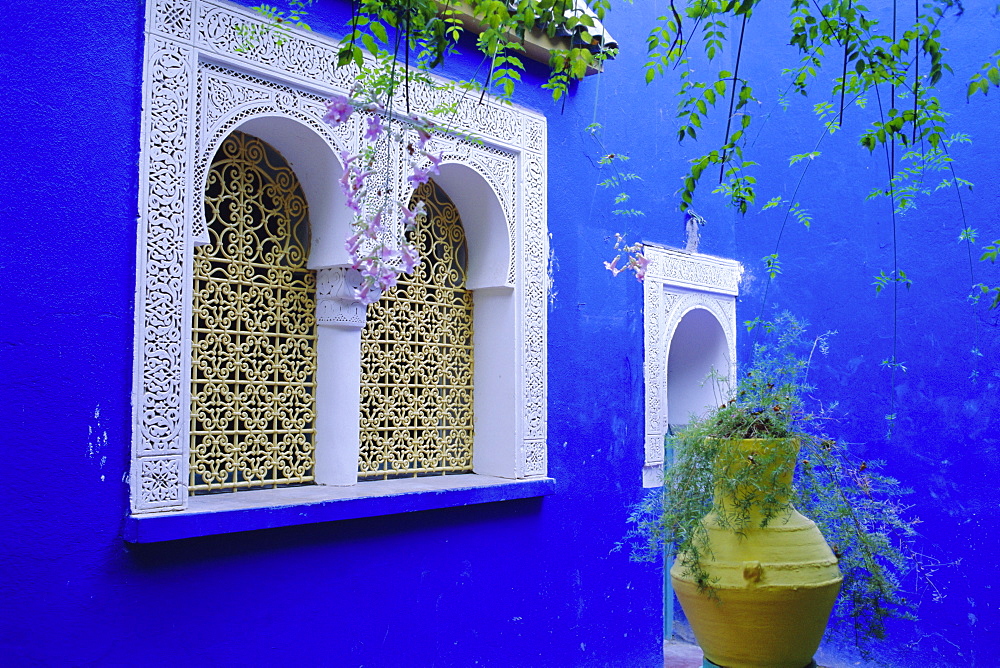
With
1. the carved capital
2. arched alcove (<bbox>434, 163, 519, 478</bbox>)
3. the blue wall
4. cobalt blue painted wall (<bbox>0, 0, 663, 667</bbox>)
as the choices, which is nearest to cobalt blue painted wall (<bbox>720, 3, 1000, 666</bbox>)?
the blue wall

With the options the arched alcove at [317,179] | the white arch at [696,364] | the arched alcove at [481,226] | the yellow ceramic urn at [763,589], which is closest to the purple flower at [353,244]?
the arched alcove at [317,179]

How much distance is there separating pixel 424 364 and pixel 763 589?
2.29 metres

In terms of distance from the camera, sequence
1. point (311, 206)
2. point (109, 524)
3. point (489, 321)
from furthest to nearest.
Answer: point (489, 321), point (311, 206), point (109, 524)

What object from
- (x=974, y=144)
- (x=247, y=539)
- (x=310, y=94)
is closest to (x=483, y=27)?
(x=310, y=94)

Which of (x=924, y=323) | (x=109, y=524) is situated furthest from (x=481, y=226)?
(x=924, y=323)

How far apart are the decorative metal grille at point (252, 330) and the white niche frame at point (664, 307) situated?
2.38m

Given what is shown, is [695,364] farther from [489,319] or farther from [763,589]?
[763,589]

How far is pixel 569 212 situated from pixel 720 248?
1798mm

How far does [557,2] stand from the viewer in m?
2.70

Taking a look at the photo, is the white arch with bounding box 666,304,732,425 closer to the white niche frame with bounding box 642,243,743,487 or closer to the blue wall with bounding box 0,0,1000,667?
the white niche frame with bounding box 642,243,743,487

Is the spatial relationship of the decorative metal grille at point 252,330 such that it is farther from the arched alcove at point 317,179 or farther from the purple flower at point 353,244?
the purple flower at point 353,244

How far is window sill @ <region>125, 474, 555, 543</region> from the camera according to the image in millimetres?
3090

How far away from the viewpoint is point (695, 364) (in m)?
6.55

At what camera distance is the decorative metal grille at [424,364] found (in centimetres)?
417
